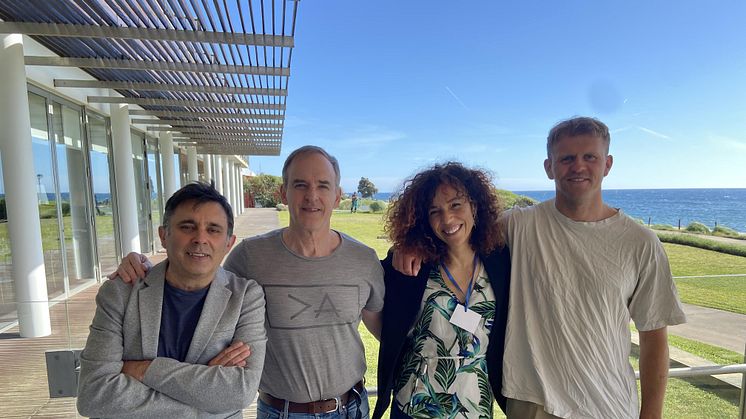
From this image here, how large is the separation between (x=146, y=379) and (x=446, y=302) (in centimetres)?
109

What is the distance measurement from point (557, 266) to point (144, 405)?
1.59 meters

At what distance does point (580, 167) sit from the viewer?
62.5 inches

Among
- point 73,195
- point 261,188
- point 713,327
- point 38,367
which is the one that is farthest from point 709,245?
point 261,188

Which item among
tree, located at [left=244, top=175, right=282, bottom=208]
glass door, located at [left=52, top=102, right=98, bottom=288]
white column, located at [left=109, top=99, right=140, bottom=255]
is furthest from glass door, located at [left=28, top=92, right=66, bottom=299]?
tree, located at [left=244, top=175, right=282, bottom=208]

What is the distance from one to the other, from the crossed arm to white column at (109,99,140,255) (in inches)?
302

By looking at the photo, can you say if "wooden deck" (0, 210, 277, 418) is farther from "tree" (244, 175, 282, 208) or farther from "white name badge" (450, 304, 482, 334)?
"tree" (244, 175, 282, 208)

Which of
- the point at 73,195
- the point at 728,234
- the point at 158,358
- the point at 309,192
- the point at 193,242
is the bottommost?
the point at 728,234

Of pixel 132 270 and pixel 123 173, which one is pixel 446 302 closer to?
pixel 132 270

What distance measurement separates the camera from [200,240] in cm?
134

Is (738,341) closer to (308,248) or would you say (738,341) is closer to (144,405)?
(308,248)

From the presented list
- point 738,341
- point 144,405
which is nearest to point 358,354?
point 144,405

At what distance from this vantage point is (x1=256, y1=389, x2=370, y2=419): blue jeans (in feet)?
4.89

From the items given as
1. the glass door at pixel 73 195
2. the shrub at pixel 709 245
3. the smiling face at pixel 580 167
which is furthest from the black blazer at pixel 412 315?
the shrub at pixel 709 245

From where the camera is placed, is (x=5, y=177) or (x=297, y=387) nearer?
(x=297, y=387)
